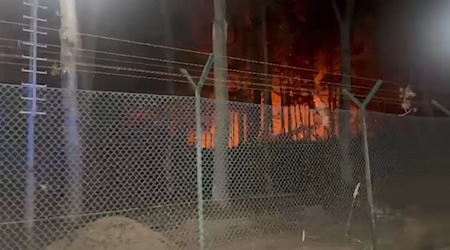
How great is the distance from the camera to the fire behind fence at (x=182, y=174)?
604 centimetres

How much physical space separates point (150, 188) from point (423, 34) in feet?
56.8

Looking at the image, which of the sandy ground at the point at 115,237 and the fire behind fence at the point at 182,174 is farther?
the sandy ground at the point at 115,237

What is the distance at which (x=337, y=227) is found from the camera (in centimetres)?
911

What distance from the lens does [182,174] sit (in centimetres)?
660

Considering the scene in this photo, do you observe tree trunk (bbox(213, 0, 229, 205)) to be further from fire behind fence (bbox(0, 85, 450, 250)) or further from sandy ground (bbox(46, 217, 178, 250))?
sandy ground (bbox(46, 217, 178, 250))

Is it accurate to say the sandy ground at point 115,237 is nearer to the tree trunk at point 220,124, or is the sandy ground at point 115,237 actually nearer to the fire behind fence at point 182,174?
the fire behind fence at point 182,174

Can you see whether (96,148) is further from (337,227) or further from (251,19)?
(251,19)

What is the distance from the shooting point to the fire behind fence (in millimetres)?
6043

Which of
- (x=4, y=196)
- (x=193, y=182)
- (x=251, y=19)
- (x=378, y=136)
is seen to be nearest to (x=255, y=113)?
(x=193, y=182)

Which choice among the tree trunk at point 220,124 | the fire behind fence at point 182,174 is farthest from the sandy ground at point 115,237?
the tree trunk at point 220,124

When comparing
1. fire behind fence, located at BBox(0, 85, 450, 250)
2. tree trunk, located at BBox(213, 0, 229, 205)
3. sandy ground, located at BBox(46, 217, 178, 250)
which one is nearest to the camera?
fire behind fence, located at BBox(0, 85, 450, 250)

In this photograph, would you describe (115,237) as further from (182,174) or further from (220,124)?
(220,124)

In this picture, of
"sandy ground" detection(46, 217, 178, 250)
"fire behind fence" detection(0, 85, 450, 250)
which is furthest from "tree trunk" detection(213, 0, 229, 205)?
"sandy ground" detection(46, 217, 178, 250)

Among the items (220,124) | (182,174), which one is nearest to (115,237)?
(182,174)
